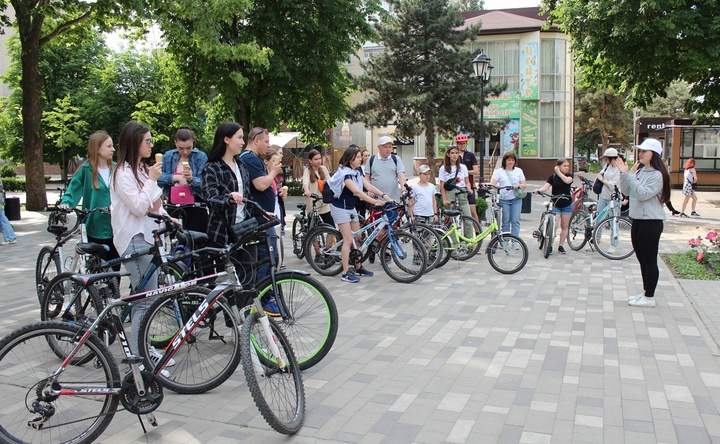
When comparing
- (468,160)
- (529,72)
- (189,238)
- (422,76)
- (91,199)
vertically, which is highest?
(529,72)

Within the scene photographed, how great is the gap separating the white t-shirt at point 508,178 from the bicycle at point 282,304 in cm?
614

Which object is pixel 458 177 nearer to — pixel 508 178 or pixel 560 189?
pixel 508 178

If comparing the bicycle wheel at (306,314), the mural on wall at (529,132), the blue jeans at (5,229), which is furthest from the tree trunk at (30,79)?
the mural on wall at (529,132)

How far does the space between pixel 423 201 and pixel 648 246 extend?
3.58 metres

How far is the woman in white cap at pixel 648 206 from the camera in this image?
649 centimetres

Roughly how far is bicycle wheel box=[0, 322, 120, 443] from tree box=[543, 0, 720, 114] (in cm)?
1239

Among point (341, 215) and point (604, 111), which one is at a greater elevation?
point (604, 111)

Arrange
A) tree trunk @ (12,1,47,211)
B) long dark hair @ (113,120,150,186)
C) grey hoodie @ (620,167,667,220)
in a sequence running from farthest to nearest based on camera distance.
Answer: tree trunk @ (12,1,47,211) < grey hoodie @ (620,167,667,220) < long dark hair @ (113,120,150,186)

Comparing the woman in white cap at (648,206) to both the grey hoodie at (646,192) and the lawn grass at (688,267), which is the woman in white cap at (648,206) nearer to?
the grey hoodie at (646,192)

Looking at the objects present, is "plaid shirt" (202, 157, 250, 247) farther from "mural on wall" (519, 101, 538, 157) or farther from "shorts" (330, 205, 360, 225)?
"mural on wall" (519, 101, 538, 157)

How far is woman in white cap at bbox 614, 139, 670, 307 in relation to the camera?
6492 mm

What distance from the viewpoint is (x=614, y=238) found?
32.6 ft

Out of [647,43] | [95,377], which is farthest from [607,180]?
[95,377]

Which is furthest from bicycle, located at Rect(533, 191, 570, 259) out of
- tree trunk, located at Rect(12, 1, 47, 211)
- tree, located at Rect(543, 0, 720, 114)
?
tree trunk, located at Rect(12, 1, 47, 211)
